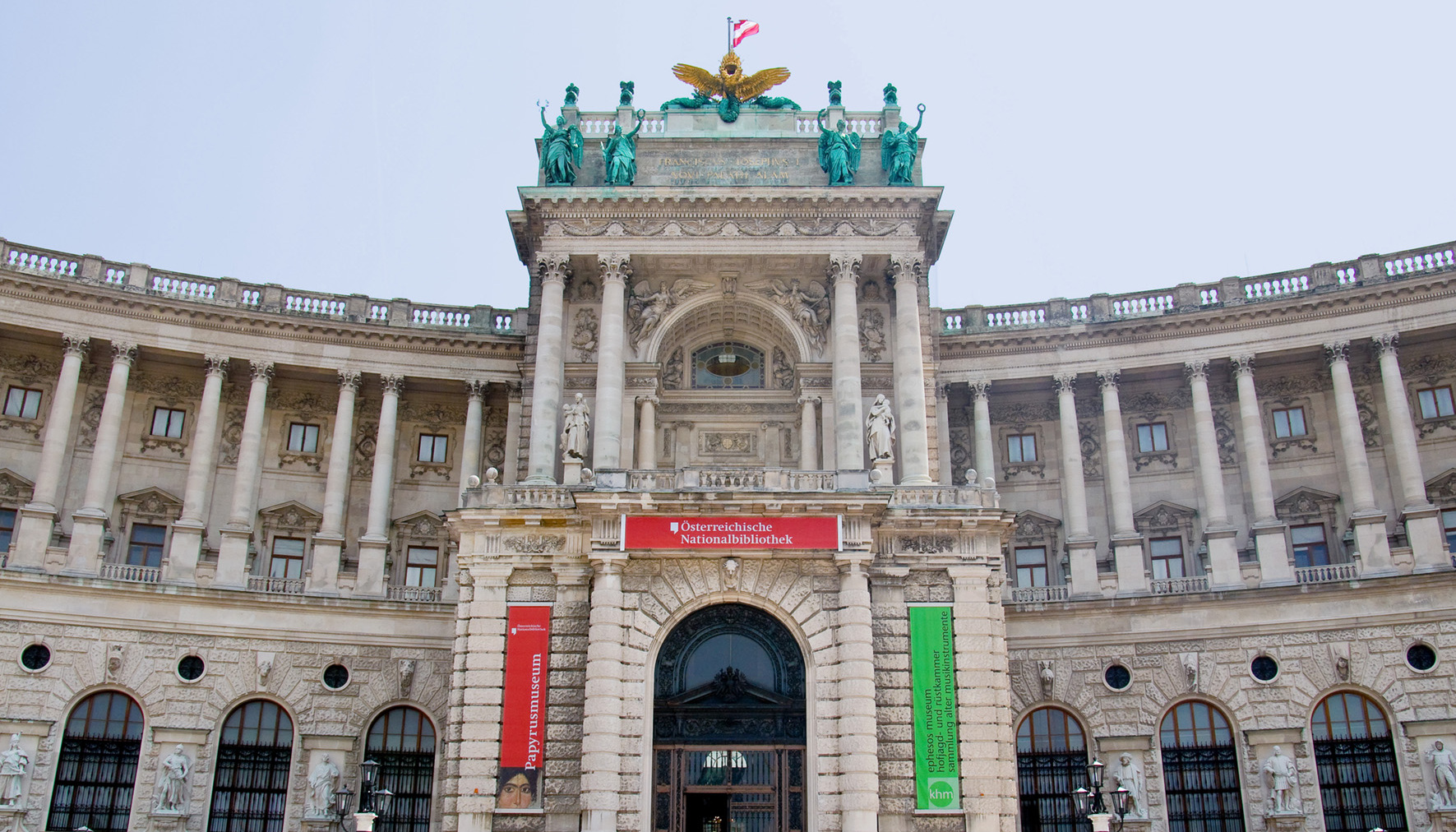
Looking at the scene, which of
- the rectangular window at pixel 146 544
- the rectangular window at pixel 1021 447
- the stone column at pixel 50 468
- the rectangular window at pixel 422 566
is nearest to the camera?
the stone column at pixel 50 468

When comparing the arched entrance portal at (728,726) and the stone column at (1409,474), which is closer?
the arched entrance portal at (728,726)

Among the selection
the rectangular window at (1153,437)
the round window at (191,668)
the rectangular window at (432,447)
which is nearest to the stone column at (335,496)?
the rectangular window at (432,447)

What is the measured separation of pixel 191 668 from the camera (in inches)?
1524

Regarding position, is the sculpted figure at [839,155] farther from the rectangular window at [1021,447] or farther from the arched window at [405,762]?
the arched window at [405,762]

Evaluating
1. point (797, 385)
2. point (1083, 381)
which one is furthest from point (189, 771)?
point (1083, 381)

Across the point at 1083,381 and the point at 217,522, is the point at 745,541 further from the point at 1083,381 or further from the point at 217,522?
the point at 217,522

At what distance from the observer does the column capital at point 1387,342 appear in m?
40.6

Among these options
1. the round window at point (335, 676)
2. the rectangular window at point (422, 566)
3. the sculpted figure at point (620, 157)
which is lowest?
the round window at point (335, 676)

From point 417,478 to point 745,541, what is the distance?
16855 mm

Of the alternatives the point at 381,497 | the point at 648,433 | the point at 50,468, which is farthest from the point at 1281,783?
the point at 50,468

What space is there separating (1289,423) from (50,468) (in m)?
41.1

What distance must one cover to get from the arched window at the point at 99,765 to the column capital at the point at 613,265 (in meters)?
19.5

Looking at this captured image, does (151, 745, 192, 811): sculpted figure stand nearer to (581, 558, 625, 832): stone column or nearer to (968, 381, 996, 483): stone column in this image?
(581, 558, 625, 832): stone column

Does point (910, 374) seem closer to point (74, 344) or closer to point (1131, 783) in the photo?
point (1131, 783)
